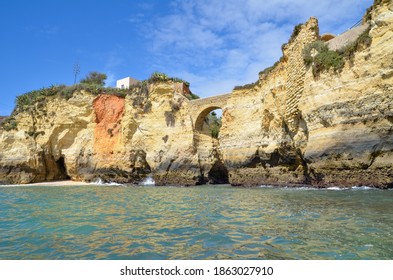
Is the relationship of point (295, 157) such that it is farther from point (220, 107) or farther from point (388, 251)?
point (388, 251)

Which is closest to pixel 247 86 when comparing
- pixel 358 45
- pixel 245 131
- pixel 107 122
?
pixel 245 131

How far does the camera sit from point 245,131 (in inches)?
920

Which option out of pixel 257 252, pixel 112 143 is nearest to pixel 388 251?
pixel 257 252

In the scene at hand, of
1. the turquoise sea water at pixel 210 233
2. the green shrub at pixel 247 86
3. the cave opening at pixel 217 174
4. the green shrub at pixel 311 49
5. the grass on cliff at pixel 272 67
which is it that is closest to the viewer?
the turquoise sea water at pixel 210 233

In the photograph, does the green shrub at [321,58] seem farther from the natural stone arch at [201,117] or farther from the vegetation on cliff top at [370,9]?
the natural stone arch at [201,117]

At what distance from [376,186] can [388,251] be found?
9429 millimetres

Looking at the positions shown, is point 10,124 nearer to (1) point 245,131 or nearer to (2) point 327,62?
(1) point 245,131

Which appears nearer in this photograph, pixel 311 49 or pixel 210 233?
pixel 210 233

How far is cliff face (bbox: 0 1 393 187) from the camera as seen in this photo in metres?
13.5

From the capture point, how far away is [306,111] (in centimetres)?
1686

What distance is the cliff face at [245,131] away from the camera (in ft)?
44.4

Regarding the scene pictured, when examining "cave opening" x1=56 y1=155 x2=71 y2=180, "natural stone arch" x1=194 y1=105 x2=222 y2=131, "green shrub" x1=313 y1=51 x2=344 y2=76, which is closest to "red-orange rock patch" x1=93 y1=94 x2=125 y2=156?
"cave opening" x1=56 y1=155 x2=71 y2=180

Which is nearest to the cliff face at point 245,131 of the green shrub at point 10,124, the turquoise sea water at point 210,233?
the green shrub at point 10,124

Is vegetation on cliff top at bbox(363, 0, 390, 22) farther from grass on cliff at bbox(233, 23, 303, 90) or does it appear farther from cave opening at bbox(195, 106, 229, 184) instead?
cave opening at bbox(195, 106, 229, 184)
